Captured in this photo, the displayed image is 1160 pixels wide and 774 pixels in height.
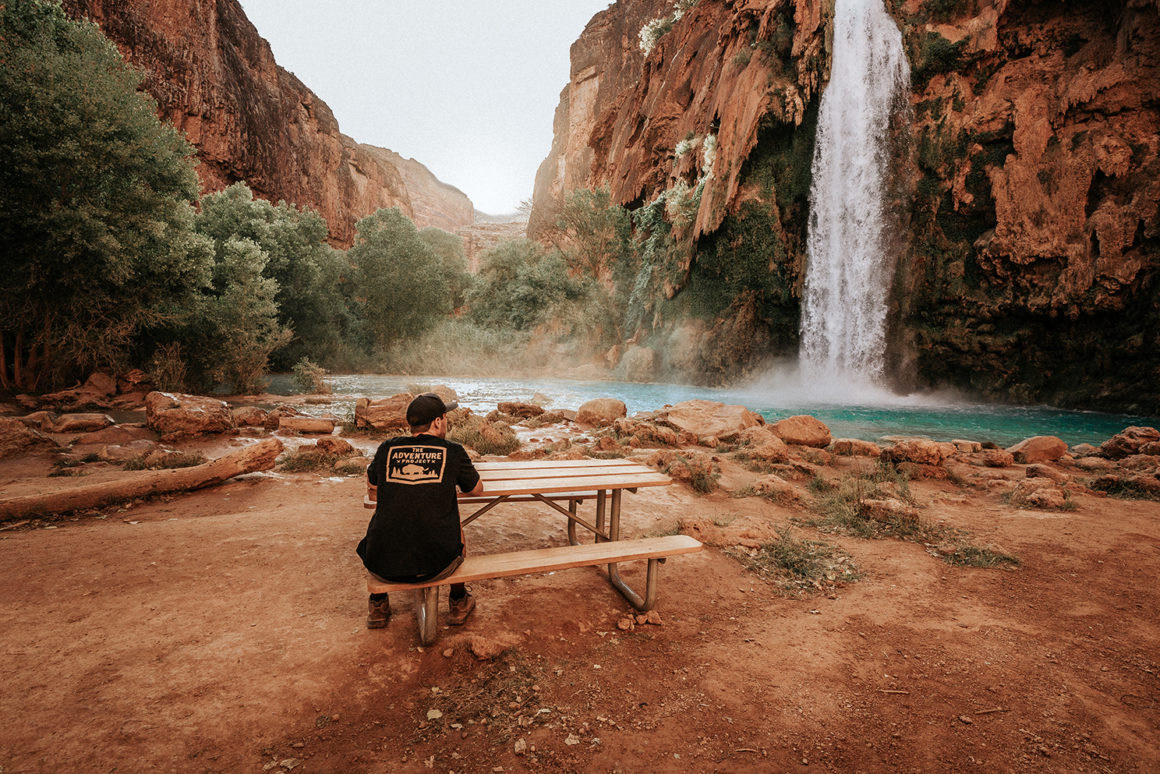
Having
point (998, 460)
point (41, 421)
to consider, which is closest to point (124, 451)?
point (41, 421)

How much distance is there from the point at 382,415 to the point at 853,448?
25.8 ft

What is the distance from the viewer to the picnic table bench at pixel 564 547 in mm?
2332

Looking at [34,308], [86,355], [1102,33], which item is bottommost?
[86,355]

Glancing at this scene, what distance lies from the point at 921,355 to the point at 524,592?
64.3 feet

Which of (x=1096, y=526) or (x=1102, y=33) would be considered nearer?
(x=1096, y=526)

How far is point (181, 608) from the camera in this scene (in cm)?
253

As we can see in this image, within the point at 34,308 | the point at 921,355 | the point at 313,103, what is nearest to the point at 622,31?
the point at 313,103

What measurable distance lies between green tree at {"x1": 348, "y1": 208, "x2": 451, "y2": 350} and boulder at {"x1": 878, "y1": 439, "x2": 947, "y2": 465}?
25098 millimetres

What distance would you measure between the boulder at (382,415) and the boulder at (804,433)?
21.1 ft

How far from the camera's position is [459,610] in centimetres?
256

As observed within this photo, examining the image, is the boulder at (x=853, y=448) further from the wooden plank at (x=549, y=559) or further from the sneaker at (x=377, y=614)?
the sneaker at (x=377, y=614)

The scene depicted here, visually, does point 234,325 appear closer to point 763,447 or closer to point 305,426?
point 305,426

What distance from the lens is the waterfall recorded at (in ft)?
56.1

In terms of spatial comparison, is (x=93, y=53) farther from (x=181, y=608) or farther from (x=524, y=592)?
(x=524, y=592)
